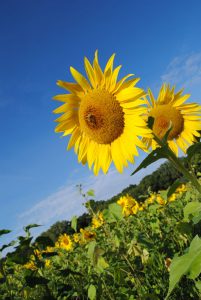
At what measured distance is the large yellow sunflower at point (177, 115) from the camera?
3.21m

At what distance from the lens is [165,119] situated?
3.12 meters

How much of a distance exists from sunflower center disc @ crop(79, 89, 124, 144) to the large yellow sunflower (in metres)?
0.36

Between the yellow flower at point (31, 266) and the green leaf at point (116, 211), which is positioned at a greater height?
the yellow flower at point (31, 266)

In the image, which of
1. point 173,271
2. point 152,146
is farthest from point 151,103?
point 173,271

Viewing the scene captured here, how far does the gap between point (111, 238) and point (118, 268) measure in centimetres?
49

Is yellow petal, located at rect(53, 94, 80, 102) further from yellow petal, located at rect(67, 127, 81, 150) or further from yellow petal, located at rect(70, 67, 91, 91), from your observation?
yellow petal, located at rect(67, 127, 81, 150)

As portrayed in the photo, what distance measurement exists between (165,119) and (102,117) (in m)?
0.57

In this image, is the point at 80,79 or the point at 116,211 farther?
the point at 116,211

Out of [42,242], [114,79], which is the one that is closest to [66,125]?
[114,79]

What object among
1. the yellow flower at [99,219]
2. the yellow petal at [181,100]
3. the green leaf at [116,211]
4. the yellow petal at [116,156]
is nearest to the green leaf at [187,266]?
the yellow petal at [116,156]

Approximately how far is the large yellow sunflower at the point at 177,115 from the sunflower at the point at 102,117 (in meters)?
0.34

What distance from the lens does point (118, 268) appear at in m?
3.99

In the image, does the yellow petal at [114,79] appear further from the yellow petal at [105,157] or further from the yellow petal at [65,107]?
the yellow petal at [105,157]

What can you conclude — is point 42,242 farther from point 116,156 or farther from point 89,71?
point 89,71
